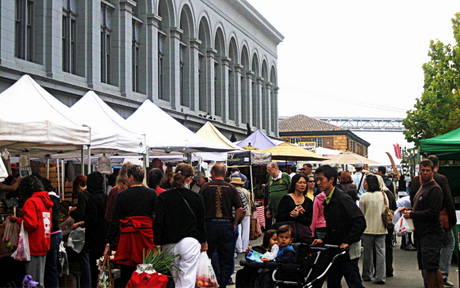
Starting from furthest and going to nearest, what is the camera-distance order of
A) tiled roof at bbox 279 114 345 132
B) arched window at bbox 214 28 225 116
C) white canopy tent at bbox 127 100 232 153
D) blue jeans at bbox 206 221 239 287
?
tiled roof at bbox 279 114 345 132, arched window at bbox 214 28 225 116, white canopy tent at bbox 127 100 232 153, blue jeans at bbox 206 221 239 287

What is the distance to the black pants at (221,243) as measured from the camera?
11234mm

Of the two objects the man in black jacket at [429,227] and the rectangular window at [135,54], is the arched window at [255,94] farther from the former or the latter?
the man in black jacket at [429,227]

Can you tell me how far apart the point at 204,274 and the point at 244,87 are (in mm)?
44057

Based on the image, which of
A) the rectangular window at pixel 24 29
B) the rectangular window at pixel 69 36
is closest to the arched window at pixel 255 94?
the rectangular window at pixel 69 36

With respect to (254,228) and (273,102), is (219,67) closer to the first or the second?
(273,102)

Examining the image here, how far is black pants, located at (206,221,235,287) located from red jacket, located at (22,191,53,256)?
2.68 meters

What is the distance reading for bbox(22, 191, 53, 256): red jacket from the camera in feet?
31.0

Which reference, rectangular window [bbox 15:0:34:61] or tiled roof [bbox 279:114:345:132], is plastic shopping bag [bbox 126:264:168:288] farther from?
tiled roof [bbox 279:114:345:132]

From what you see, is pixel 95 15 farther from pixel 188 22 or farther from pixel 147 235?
pixel 147 235

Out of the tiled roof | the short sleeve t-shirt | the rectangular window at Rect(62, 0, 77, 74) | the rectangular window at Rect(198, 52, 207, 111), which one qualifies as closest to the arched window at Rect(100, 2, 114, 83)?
the rectangular window at Rect(62, 0, 77, 74)

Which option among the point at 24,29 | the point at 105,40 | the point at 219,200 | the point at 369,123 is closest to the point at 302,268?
the point at 219,200

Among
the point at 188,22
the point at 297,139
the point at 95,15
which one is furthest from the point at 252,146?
the point at 297,139

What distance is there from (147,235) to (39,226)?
1495 millimetres

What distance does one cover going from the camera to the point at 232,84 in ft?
163
